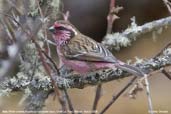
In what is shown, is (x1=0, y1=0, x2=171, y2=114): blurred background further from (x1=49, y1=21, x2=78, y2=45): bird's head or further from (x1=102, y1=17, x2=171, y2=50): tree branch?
(x1=102, y1=17, x2=171, y2=50): tree branch

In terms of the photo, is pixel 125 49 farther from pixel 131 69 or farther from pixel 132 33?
pixel 131 69

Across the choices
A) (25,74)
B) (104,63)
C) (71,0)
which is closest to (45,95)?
(25,74)

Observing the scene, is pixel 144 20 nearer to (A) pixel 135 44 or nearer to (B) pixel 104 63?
(A) pixel 135 44

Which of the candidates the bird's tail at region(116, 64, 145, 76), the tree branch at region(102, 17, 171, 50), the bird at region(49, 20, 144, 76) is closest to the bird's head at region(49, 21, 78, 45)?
the bird at region(49, 20, 144, 76)

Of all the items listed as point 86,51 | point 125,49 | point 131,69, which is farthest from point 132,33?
point 125,49

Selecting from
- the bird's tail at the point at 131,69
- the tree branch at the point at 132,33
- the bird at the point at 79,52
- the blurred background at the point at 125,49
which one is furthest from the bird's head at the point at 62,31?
the blurred background at the point at 125,49
